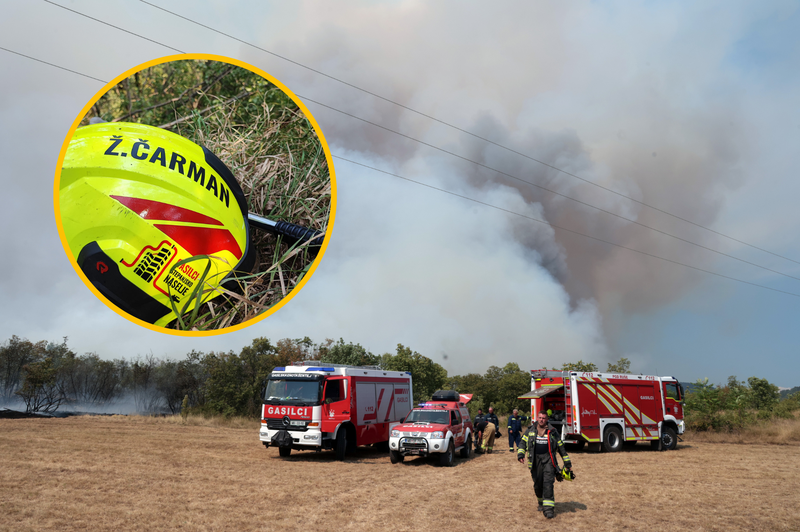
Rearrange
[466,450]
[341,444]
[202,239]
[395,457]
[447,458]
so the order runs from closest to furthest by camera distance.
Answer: [202,239] < [447,458] < [395,457] < [341,444] < [466,450]

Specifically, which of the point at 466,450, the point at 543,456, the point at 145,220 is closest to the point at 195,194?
the point at 145,220

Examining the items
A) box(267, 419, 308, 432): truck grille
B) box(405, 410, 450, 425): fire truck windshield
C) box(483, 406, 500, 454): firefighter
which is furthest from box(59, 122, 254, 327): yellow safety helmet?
box(483, 406, 500, 454): firefighter

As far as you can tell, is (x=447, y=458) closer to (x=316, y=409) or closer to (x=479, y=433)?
(x=316, y=409)

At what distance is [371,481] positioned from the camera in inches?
483

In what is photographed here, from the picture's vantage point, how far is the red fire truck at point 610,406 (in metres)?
18.2

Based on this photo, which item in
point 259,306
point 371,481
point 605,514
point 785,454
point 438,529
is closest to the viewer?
point 259,306

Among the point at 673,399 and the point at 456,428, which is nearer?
the point at 456,428

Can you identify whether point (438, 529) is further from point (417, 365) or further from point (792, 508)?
point (417, 365)

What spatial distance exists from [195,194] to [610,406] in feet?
57.0

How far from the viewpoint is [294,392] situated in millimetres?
15844

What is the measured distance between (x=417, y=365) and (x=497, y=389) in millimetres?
21991

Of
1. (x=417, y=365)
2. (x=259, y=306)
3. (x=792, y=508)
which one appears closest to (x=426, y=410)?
(x=792, y=508)

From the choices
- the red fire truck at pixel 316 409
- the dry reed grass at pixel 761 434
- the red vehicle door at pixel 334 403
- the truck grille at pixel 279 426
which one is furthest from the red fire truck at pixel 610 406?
the truck grille at pixel 279 426

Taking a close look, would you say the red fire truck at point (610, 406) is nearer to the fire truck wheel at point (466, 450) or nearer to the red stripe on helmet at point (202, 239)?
the fire truck wheel at point (466, 450)
